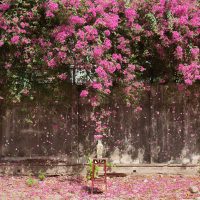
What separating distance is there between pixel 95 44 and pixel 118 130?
241cm

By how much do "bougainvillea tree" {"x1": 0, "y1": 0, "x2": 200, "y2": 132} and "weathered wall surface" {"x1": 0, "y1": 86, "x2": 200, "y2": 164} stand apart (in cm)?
46

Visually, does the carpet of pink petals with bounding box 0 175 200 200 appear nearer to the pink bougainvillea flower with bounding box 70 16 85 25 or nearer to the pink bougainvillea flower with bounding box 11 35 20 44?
the pink bougainvillea flower with bounding box 11 35 20 44

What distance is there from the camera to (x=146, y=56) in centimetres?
1125

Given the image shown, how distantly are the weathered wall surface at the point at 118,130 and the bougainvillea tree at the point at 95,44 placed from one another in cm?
46

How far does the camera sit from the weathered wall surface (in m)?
11.2

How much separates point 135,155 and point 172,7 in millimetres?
3773

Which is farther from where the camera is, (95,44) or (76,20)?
(95,44)

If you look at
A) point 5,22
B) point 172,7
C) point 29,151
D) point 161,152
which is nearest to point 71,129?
point 29,151

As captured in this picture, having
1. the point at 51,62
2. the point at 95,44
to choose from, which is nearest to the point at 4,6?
the point at 51,62

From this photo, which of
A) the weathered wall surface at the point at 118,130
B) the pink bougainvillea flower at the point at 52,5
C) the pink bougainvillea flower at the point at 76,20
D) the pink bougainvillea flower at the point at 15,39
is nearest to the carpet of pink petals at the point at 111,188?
the weathered wall surface at the point at 118,130

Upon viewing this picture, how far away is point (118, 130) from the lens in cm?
1132

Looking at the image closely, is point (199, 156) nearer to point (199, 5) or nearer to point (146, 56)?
point (146, 56)

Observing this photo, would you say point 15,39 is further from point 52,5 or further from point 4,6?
point 52,5

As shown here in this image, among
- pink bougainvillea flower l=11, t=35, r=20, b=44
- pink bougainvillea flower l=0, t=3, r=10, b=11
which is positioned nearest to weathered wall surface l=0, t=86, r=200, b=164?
pink bougainvillea flower l=11, t=35, r=20, b=44
